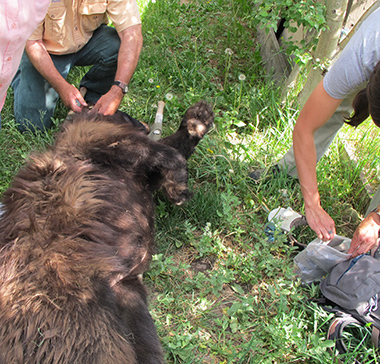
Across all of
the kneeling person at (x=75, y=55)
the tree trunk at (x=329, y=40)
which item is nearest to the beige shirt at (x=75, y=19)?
the kneeling person at (x=75, y=55)

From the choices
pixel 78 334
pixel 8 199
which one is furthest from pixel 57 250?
pixel 8 199

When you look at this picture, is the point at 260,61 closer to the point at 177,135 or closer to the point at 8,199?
the point at 177,135

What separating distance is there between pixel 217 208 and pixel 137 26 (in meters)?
1.81

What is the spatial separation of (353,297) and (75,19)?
10.1 ft

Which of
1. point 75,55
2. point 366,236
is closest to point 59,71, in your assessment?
point 75,55

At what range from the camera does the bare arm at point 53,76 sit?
272 cm

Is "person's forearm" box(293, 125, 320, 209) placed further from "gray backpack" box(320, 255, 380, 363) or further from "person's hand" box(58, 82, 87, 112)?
"person's hand" box(58, 82, 87, 112)

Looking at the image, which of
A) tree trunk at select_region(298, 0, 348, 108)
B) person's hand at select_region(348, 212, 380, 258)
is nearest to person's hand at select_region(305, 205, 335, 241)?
person's hand at select_region(348, 212, 380, 258)

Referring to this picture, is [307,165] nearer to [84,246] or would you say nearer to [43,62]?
[84,246]

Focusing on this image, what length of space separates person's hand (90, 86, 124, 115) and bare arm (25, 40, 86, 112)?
144 millimetres

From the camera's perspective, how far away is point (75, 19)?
119 inches

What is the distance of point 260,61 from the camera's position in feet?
12.4

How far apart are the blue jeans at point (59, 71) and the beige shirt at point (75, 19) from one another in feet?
0.39

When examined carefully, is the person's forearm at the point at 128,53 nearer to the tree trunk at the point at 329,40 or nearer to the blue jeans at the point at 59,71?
the blue jeans at the point at 59,71
